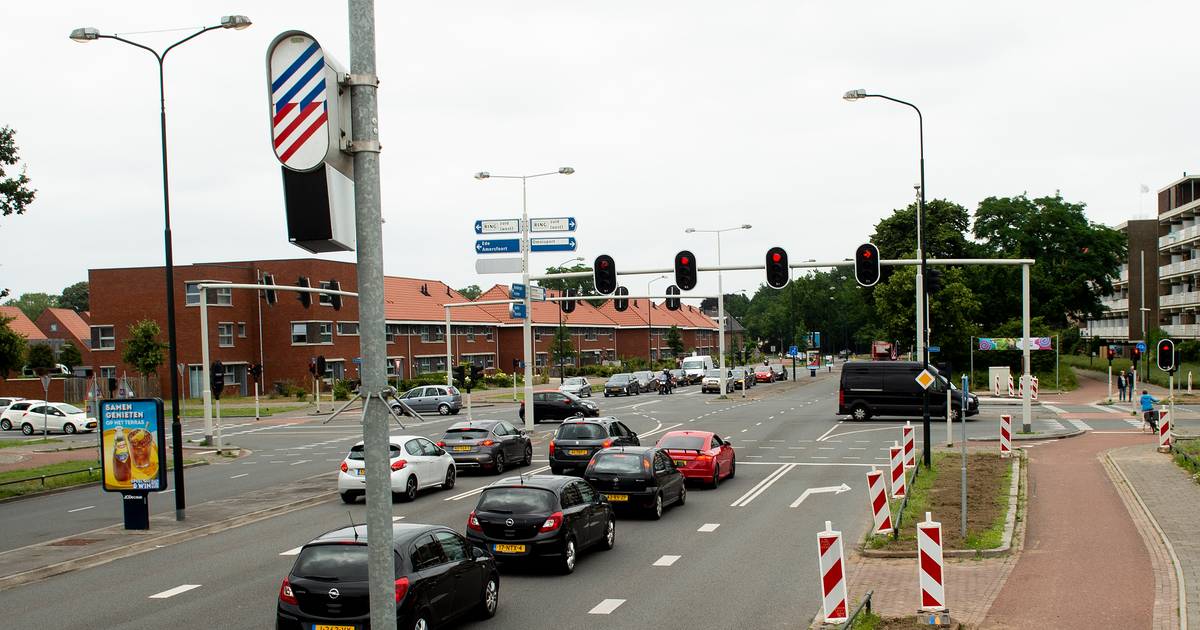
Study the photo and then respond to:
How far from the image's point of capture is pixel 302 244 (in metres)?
4.39

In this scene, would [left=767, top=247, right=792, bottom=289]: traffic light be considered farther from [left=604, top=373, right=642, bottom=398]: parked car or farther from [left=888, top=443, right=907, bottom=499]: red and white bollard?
[left=604, top=373, right=642, bottom=398]: parked car

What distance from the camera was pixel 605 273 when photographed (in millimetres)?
28797

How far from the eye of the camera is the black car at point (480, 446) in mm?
27766

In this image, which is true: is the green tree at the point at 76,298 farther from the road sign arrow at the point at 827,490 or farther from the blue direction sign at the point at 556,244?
the road sign arrow at the point at 827,490

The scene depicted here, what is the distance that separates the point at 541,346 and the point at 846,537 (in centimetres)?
8716

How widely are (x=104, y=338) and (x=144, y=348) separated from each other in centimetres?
1197

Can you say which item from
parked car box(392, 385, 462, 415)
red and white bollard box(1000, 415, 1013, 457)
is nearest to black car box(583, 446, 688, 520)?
red and white bollard box(1000, 415, 1013, 457)

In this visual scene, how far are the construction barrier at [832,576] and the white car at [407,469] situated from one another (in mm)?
12697

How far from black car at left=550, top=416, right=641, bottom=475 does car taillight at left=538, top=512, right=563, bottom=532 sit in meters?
11.4

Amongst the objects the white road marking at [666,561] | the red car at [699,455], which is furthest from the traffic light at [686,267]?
the white road marking at [666,561]

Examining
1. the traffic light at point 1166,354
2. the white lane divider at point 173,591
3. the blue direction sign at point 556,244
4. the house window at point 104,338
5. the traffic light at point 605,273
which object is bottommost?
the white lane divider at point 173,591

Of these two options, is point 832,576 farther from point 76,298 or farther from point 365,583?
point 76,298

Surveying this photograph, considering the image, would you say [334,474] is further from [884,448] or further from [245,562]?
[884,448]

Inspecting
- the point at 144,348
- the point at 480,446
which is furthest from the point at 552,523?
the point at 144,348
